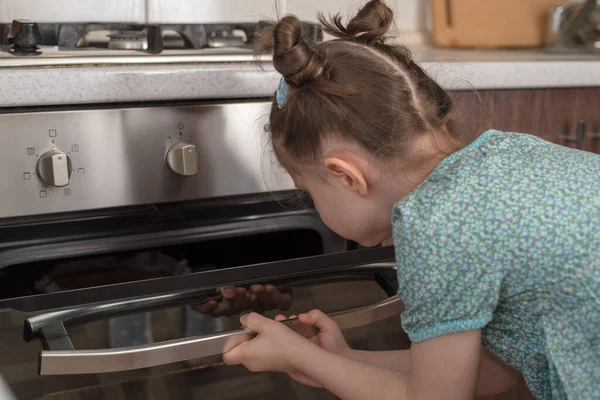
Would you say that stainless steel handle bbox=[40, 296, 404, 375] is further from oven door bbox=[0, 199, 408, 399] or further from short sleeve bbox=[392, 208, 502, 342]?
short sleeve bbox=[392, 208, 502, 342]

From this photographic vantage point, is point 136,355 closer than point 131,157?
Yes

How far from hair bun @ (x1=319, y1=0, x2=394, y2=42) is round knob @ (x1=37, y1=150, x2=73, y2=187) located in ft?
1.06

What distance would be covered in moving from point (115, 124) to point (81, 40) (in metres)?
0.39

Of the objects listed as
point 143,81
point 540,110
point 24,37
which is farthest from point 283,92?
point 540,110

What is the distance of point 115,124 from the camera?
0.83 meters

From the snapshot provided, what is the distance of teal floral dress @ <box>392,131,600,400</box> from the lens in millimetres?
675

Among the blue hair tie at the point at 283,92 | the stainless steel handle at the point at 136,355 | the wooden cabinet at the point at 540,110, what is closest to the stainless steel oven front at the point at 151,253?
the stainless steel handle at the point at 136,355

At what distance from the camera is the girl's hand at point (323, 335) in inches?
28.6

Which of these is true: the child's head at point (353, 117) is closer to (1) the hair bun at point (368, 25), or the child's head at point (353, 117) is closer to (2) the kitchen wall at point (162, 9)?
(1) the hair bun at point (368, 25)

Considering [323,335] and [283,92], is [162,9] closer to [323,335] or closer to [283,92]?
[283,92]

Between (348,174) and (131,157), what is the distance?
266 mm

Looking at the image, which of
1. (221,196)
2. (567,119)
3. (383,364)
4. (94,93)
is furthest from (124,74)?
(567,119)

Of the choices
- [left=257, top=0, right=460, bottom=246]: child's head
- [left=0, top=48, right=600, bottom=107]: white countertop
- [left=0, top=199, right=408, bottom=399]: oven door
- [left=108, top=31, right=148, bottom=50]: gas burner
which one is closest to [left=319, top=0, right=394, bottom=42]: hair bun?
[left=257, top=0, right=460, bottom=246]: child's head

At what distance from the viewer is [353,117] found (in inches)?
28.6
